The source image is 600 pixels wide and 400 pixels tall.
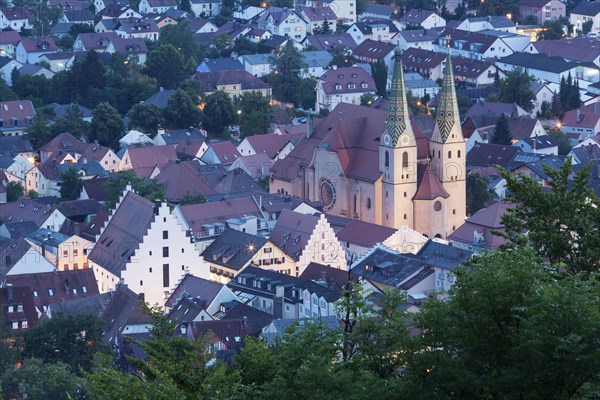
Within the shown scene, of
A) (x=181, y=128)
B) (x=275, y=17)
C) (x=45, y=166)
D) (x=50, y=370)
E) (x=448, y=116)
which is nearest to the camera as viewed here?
(x=50, y=370)

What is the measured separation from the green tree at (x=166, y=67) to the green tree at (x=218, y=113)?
12015mm

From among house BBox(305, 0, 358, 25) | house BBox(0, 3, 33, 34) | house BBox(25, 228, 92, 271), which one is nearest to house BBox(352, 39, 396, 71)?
house BBox(305, 0, 358, 25)

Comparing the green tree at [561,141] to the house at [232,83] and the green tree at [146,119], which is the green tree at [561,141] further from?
the green tree at [146,119]

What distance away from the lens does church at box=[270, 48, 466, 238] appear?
58781mm

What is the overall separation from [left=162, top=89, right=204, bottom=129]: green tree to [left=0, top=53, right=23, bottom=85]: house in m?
16.8

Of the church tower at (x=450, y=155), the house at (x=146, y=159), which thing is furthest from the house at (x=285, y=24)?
the church tower at (x=450, y=155)

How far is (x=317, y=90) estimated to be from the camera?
92.2 m

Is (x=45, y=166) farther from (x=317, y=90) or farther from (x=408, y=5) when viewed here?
(x=408, y=5)

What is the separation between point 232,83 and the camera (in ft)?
311

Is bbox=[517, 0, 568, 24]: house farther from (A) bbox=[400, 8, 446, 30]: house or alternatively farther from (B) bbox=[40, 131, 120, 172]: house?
(B) bbox=[40, 131, 120, 172]: house

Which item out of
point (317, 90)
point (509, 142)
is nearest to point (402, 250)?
point (509, 142)

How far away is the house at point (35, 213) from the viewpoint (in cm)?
6153

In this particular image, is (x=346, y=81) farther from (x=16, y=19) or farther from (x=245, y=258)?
(x=245, y=258)

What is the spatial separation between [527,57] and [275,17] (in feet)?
77.7
